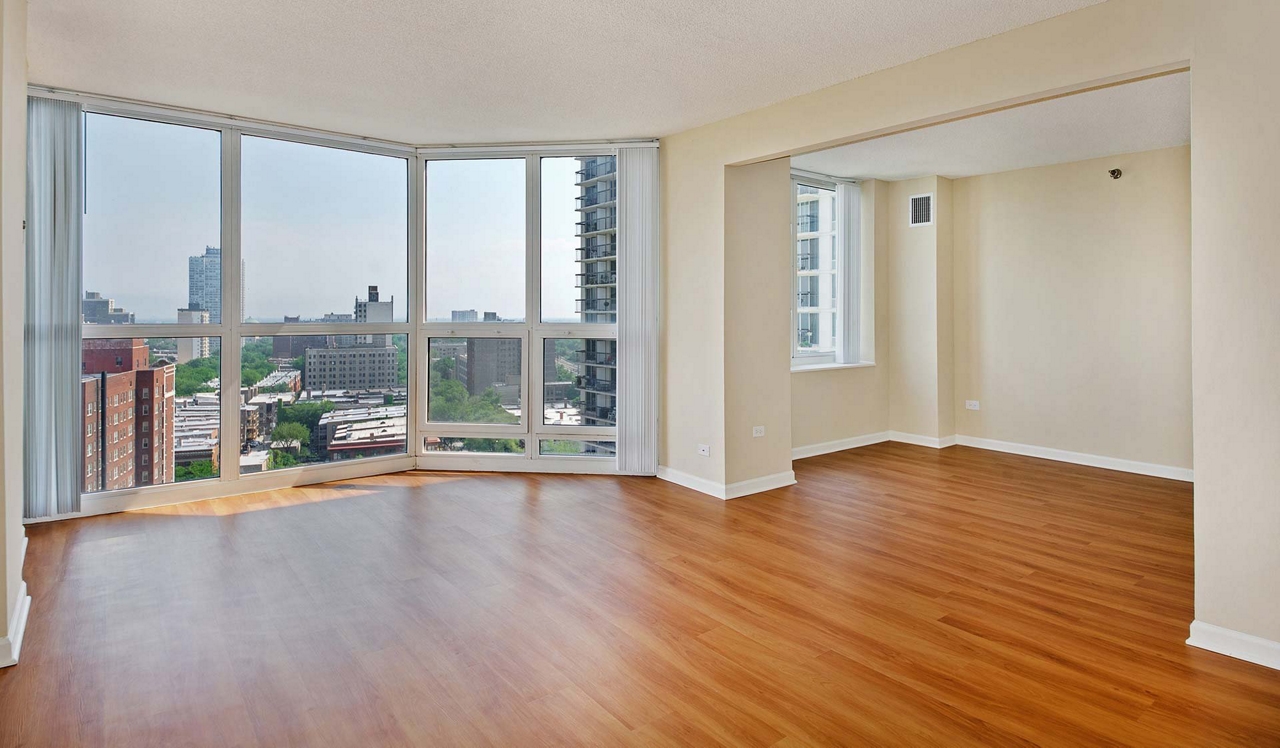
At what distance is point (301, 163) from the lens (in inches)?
207

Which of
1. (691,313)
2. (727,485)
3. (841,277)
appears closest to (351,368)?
(691,313)

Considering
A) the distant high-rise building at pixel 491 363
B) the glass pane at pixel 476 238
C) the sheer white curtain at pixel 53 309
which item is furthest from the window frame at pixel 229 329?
the distant high-rise building at pixel 491 363

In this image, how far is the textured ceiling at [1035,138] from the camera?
4.35 m

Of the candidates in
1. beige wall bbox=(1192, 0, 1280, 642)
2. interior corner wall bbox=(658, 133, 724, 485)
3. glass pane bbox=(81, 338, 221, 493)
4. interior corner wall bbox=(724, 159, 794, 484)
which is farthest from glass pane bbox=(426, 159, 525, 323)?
beige wall bbox=(1192, 0, 1280, 642)

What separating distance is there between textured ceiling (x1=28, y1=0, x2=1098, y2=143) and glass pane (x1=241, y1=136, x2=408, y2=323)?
0.48m

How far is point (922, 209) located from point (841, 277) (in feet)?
3.53

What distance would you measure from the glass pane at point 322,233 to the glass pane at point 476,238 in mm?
249

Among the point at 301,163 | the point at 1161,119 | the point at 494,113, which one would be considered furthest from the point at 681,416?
the point at 1161,119

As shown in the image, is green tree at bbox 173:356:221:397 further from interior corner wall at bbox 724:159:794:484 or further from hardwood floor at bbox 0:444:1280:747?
interior corner wall at bbox 724:159:794:484

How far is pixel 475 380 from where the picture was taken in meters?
5.91

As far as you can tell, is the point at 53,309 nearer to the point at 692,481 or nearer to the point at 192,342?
the point at 192,342

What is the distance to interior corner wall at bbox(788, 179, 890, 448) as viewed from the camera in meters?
6.73

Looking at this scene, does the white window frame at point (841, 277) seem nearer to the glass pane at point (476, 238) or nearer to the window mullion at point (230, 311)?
the glass pane at point (476, 238)

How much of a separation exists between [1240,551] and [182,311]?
20.2ft
